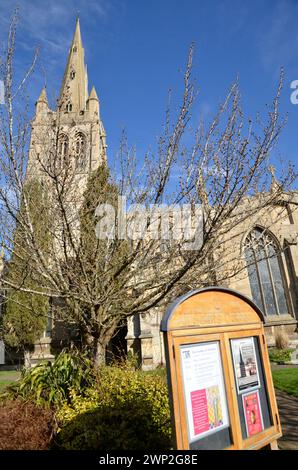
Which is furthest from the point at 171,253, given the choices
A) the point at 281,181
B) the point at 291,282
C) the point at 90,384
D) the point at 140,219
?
the point at 291,282

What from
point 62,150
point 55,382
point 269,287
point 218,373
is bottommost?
point 55,382

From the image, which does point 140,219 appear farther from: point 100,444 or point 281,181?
point 100,444

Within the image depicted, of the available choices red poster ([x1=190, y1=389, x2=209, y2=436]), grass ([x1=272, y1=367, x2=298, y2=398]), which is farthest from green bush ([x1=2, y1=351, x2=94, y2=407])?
grass ([x1=272, y1=367, x2=298, y2=398])

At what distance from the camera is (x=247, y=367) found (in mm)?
3426

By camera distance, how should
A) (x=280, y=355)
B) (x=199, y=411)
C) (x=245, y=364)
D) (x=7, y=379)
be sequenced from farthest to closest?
(x=280, y=355) → (x=7, y=379) → (x=245, y=364) → (x=199, y=411)

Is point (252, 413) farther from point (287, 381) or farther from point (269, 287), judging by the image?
point (269, 287)

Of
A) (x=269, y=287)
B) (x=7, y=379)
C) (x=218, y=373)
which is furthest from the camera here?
(x=269, y=287)

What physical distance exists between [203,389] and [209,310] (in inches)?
32.1

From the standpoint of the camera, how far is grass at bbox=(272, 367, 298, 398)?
24.7 feet

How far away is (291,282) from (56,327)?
48.9ft

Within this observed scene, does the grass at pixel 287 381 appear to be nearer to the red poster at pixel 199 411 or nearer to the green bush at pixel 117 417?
the green bush at pixel 117 417

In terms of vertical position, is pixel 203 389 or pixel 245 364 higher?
pixel 245 364

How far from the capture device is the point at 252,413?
3295 mm

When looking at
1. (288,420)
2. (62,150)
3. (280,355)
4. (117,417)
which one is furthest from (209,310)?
(280,355)
